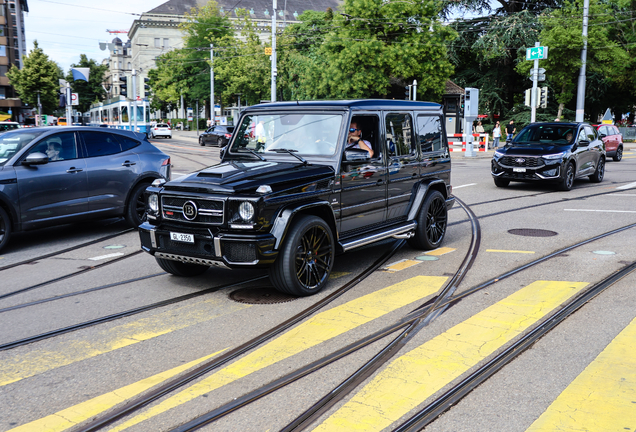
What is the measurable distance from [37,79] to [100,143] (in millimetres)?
60555

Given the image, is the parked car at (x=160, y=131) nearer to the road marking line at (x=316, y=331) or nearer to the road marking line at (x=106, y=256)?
the road marking line at (x=106, y=256)

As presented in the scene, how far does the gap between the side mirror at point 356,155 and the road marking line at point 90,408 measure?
10.5 ft

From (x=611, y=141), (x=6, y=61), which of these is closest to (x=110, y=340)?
(x=611, y=141)

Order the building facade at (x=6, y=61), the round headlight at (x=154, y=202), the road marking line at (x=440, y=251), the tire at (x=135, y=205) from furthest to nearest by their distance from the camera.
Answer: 1. the building facade at (x=6, y=61)
2. the tire at (x=135, y=205)
3. the road marking line at (x=440, y=251)
4. the round headlight at (x=154, y=202)

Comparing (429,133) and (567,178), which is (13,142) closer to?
(429,133)

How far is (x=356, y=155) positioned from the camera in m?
6.75

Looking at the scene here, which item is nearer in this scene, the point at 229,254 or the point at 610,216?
the point at 229,254

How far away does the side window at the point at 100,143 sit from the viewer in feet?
31.4

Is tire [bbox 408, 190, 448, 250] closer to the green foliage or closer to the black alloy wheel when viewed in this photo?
the black alloy wheel

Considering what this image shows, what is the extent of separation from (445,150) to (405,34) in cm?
3833

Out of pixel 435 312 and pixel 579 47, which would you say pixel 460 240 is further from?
pixel 579 47

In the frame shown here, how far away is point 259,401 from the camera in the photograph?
379cm

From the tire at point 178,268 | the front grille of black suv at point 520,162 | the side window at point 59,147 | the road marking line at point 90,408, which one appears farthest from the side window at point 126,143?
the front grille of black suv at point 520,162

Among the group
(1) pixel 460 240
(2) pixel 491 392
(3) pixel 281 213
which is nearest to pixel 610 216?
(1) pixel 460 240
